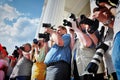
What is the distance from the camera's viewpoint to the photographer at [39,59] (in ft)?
7.89

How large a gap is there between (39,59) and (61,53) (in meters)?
0.49

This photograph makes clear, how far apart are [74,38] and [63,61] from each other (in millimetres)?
280

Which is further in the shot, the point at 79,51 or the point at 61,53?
the point at 61,53

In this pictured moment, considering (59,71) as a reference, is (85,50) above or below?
above

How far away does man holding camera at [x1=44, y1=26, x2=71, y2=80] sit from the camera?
77.1 inches

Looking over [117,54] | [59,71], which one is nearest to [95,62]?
[117,54]

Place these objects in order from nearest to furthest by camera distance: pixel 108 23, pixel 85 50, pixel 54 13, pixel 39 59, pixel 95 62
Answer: pixel 95 62 < pixel 108 23 < pixel 85 50 < pixel 39 59 < pixel 54 13

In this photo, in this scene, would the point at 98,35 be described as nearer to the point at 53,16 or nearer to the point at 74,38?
the point at 74,38

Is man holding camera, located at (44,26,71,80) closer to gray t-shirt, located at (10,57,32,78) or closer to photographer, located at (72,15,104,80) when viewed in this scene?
photographer, located at (72,15,104,80)

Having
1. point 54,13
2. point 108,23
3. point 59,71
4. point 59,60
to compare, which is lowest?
point 59,71

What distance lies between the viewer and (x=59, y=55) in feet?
6.70

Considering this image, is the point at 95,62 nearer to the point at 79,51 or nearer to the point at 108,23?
the point at 108,23

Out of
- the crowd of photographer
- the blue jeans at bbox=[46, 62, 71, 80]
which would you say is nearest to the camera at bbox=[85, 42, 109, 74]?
the crowd of photographer

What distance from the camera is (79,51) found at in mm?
1807
